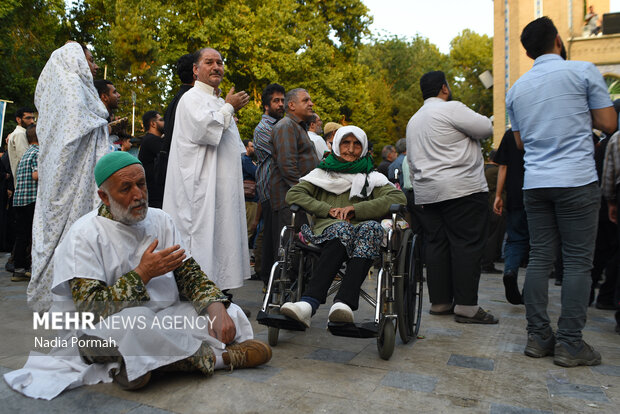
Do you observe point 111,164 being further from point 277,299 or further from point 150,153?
point 150,153

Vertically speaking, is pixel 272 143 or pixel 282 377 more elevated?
pixel 272 143

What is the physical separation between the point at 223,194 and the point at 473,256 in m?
2.24

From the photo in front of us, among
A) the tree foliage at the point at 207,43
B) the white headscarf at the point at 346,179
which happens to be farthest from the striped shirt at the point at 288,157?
the tree foliage at the point at 207,43

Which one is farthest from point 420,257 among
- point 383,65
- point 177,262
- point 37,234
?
point 383,65

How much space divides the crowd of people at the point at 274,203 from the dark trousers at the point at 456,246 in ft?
0.04

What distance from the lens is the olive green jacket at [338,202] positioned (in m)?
4.09

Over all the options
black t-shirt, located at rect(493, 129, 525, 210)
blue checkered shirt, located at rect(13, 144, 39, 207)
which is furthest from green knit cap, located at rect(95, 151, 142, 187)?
blue checkered shirt, located at rect(13, 144, 39, 207)

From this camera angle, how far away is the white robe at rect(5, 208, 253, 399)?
9.02ft

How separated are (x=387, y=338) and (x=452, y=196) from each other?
182cm

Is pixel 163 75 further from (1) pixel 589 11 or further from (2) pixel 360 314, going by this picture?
(2) pixel 360 314

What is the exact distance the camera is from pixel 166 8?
24250 mm

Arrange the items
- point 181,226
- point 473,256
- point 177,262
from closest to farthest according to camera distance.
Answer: point 177,262, point 181,226, point 473,256

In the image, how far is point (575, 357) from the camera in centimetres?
347

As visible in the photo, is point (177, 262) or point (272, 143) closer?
point (177, 262)
